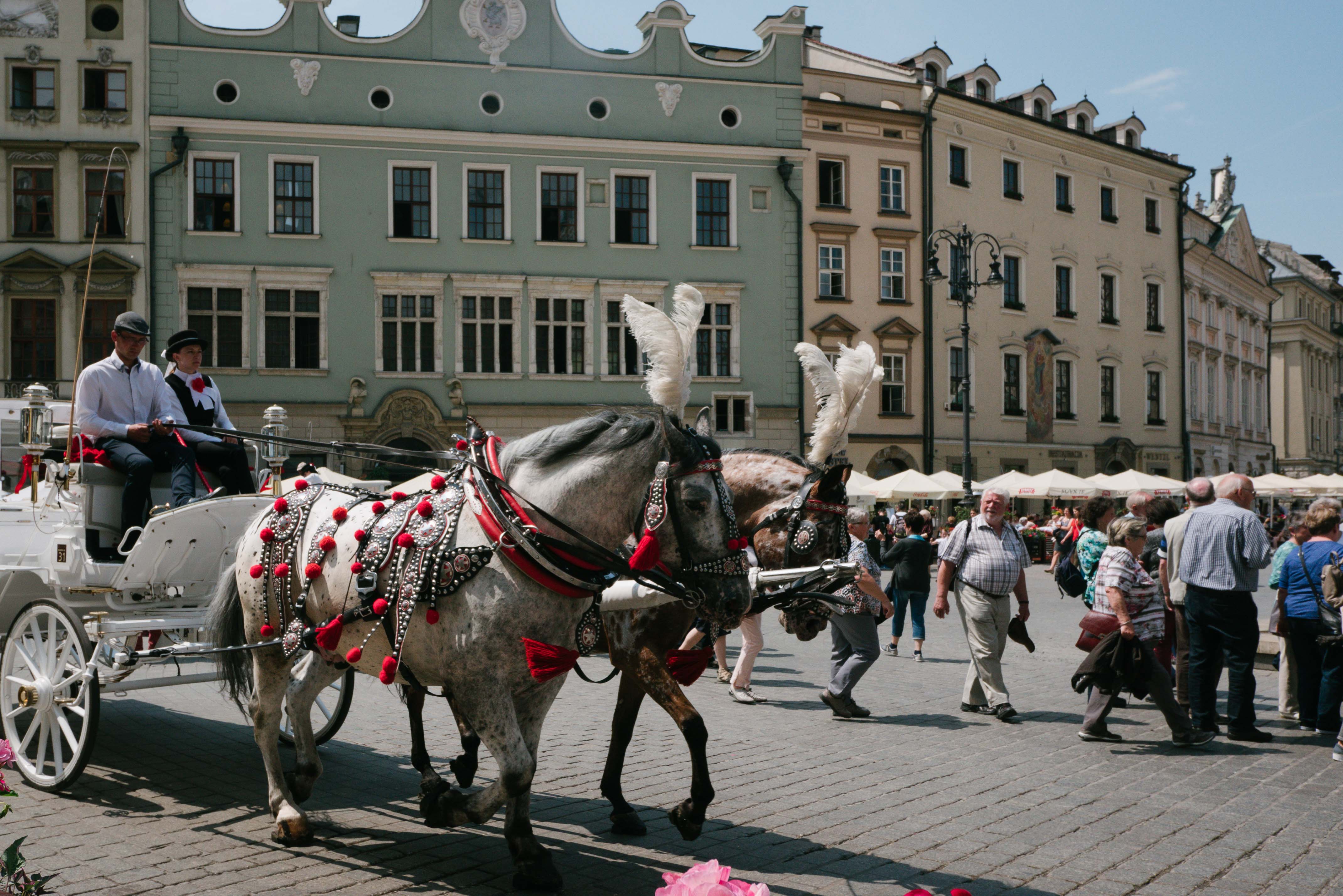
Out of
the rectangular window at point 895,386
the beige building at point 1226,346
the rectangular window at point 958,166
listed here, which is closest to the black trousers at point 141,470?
the rectangular window at point 895,386

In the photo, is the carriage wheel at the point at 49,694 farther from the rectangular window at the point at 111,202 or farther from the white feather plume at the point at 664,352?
Result: the rectangular window at the point at 111,202

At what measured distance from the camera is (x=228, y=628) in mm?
6105

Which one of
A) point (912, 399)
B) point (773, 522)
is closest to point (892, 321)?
point (912, 399)

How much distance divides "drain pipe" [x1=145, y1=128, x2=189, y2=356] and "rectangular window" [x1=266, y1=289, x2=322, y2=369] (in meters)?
2.67

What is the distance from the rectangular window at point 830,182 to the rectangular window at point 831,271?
142 cm

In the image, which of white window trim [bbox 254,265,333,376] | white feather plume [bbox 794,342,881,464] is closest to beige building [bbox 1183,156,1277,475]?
white window trim [bbox 254,265,333,376]

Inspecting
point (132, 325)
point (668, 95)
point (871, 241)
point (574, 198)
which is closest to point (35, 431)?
point (132, 325)

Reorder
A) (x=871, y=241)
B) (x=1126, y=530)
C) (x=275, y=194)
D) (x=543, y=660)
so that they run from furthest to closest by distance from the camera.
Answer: (x=871, y=241) < (x=275, y=194) < (x=1126, y=530) < (x=543, y=660)

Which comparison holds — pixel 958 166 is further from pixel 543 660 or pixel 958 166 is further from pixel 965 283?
pixel 543 660

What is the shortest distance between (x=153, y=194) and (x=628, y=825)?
26.9 metres

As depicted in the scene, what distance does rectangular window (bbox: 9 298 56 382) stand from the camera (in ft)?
93.3

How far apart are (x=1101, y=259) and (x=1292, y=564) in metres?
35.9

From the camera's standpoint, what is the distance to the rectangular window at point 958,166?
37.1 metres

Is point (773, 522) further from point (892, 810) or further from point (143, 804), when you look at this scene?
point (143, 804)
